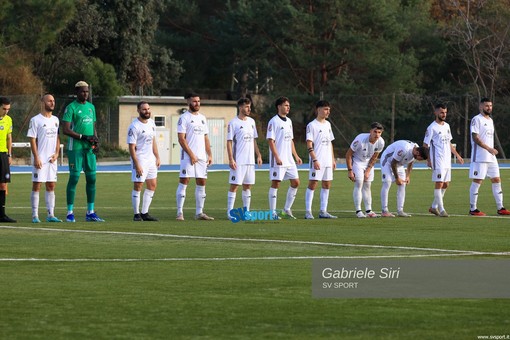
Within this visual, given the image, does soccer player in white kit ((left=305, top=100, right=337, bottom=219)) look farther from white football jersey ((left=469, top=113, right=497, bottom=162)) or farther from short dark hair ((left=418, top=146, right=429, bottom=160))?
white football jersey ((left=469, top=113, right=497, bottom=162))

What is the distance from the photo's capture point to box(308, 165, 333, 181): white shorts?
21.9m

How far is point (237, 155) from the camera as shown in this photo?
21.4 meters

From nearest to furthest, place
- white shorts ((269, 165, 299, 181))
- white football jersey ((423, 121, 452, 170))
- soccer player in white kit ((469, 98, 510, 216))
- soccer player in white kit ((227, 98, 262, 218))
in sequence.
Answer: soccer player in white kit ((227, 98, 262, 218))
white shorts ((269, 165, 299, 181))
white football jersey ((423, 121, 452, 170))
soccer player in white kit ((469, 98, 510, 216))

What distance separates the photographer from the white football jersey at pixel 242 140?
70.1 ft

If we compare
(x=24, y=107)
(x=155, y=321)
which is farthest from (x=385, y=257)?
(x=24, y=107)

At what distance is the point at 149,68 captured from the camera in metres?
67.1

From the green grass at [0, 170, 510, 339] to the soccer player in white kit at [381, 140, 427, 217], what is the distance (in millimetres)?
631

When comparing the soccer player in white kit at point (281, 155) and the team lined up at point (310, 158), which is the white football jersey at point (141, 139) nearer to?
the team lined up at point (310, 158)

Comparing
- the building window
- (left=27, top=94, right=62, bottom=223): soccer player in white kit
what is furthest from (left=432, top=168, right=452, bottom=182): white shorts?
the building window

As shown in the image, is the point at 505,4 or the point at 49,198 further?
the point at 505,4

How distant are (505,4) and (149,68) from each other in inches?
851

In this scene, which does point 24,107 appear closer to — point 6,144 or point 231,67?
point 231,67

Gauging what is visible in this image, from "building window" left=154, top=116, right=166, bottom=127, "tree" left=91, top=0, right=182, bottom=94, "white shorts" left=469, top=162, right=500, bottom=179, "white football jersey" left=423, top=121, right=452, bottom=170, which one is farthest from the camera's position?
"tree" left=91, top=0, right=182, bottom=94

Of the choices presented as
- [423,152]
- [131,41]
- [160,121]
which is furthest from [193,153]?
[131,41]
